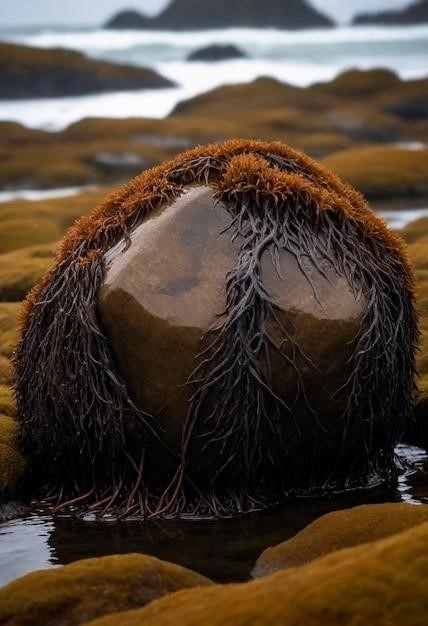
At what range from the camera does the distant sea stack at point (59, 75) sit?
2135 inches

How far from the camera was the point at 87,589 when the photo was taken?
5250 millimetres

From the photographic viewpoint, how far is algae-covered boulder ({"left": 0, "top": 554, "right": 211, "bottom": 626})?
5113mm

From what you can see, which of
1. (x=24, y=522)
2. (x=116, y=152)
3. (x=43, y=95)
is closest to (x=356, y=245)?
(x=24, y=522)

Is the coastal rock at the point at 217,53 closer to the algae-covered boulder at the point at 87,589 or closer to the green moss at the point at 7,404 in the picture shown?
the green moss at the point at 7,404

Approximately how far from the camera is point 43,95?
179 ft

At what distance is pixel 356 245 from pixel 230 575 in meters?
2.49

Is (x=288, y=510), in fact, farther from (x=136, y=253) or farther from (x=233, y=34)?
(x=233, y=34)

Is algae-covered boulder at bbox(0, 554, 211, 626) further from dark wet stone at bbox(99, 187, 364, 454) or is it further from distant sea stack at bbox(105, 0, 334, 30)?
distant sea stack at bbox(105, 0, 334, 30)

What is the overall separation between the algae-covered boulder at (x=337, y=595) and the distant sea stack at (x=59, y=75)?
50.2 meters

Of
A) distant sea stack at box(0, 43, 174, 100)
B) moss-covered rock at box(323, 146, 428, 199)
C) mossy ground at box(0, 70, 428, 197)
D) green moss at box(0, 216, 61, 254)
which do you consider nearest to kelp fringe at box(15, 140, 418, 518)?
green moss at box(0, 216, 61, 254)

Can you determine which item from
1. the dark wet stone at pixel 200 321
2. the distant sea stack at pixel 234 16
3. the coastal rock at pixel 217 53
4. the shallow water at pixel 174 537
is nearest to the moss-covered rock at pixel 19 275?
the dark wet stone at pixel 200 321

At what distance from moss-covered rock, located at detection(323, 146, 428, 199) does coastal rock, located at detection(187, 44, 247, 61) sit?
36279 millimetres

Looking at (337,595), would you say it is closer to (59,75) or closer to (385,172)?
(385,172)

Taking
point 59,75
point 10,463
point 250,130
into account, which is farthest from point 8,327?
point 59,75
